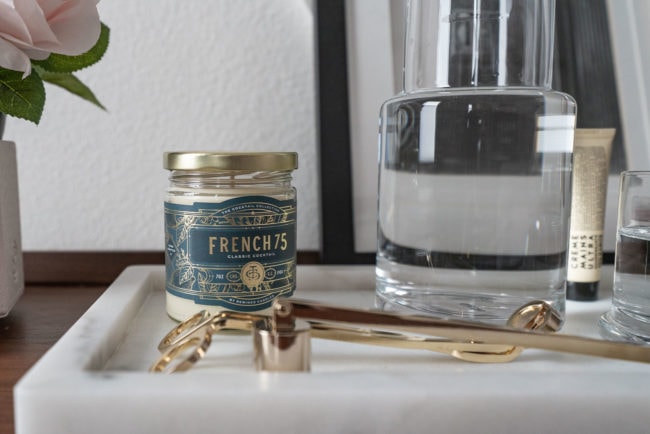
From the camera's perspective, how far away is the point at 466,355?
11.8 inches

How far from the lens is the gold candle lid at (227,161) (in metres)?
0.32

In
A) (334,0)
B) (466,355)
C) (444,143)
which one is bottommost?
(466,355)

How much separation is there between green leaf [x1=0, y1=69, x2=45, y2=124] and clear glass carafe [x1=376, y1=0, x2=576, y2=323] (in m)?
0.23

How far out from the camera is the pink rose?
1.07 feet

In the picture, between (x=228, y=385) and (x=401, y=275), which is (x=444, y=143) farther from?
(x=228, y=385)

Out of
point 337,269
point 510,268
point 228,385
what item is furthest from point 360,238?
point 228,385

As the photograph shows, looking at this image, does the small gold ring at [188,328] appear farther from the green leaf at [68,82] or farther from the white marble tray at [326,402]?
the green leaf at [68,82]

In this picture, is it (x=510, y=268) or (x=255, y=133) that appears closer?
(x=510, y=268)

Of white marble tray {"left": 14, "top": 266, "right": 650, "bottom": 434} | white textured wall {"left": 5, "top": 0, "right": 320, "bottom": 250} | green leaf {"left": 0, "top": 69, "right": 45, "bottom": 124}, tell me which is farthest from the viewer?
white textured wall {"left": 5, "top": 0, "right": 320, "bottom": 250}

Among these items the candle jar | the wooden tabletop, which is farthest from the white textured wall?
the candle jar

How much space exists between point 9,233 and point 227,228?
168mm

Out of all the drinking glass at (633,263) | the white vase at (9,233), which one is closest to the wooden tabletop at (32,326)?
the white vase at (9,233)

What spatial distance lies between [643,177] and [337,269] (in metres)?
0.23

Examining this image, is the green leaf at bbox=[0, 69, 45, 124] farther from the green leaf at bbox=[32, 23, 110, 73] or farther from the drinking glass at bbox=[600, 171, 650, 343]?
the drinking glass at bbox=[600, 171, 650, 343]
